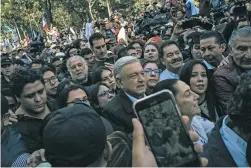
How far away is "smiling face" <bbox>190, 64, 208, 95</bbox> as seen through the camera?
11.6 feet

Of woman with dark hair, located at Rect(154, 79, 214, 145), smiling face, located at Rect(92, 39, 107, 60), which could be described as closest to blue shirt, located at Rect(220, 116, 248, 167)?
woman with dark hair, located at Rect(154, 79, 214, 145)

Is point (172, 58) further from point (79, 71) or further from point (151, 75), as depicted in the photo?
point (79, 71)

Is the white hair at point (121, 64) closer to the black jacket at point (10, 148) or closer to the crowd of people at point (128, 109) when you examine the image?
the crowd of people at point (128, 109)

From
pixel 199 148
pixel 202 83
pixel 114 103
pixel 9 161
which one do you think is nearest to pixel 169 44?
pixel 202 83

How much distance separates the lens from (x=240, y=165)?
6.05 ft

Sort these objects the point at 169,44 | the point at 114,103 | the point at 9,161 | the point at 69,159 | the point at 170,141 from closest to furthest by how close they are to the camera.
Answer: the point at 69,159 < the point at 170,141 < the point at 9,161 < the point at 114,103 < the point at 169,44

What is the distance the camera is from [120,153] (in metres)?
1.80

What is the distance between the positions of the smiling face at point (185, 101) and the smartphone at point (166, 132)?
1.23 meters

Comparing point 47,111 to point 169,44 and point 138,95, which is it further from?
point 169,44

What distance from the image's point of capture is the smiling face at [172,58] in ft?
15.4

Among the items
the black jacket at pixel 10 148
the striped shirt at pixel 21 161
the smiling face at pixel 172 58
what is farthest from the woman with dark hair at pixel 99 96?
the striped shirt at pixel 21 161

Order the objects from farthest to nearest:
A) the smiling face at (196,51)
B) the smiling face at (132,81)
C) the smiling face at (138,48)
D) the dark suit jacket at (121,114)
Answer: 1. the smiling face at (138,48)
2. the smiling face at (196,51)
3. the smiling face at (132,81)
4. the dark suit jacket at (121,114)

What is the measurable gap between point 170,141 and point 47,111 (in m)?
2.17

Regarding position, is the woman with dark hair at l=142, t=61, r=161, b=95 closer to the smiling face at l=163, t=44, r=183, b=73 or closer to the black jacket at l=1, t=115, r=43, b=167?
the smiling face at l=163, t=44, r=183, b=73
